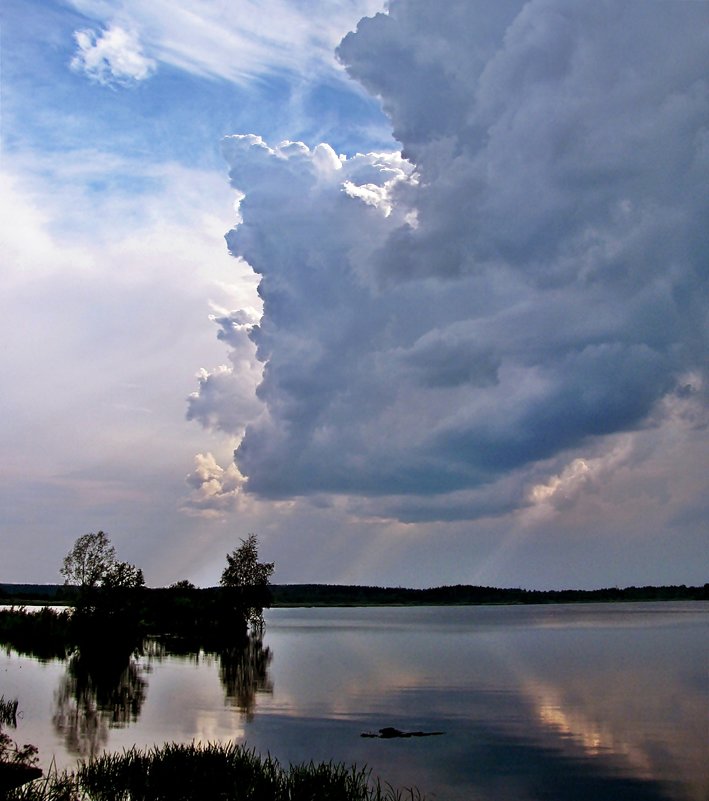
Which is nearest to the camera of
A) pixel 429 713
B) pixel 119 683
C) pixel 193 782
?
pixel 193 782

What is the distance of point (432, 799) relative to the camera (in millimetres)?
31891

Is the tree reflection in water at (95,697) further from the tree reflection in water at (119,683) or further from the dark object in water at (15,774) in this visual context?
the dark object in water at (15,774)

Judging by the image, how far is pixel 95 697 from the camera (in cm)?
5741

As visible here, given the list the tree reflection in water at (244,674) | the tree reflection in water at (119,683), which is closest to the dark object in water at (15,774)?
the tree reflection in water at (119,683)

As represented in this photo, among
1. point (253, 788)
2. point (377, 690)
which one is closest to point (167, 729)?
point (253, 788)

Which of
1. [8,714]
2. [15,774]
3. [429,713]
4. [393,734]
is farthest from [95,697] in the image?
[15,774]

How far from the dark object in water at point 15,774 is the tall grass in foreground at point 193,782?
53 cm

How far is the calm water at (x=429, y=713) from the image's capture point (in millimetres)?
36594

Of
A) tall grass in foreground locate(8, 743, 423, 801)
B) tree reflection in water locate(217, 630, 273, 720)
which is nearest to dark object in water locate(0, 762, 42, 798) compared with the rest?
tall grass in foreground locate(8, 743, 423, 801)

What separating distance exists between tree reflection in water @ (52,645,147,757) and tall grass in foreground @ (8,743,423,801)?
7.76m

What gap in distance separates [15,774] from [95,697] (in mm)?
30282

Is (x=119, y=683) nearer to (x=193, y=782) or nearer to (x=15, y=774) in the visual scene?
(x=15, y=774)

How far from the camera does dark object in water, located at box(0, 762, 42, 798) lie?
2770 centimetres

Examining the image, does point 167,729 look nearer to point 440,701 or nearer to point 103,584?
point 440,701
